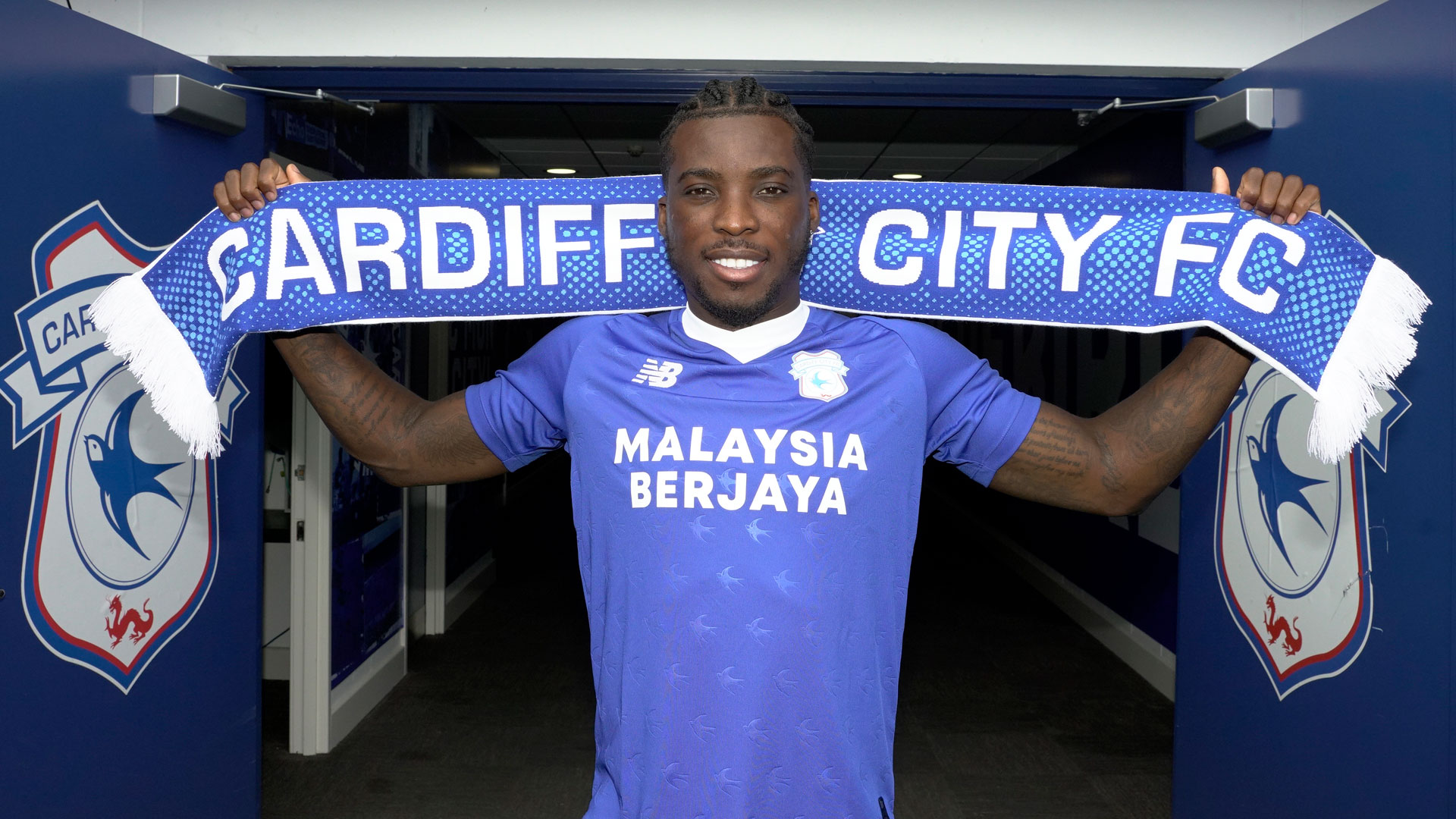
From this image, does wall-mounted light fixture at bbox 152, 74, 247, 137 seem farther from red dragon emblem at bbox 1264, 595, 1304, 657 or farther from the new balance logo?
red dragon emblem at bbox 1264, 595, 1304, 657

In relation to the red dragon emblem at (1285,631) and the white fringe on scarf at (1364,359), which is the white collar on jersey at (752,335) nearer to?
the white fringe on scarf at (1364,359)

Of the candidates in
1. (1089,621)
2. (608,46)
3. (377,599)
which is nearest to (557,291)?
(608,46)

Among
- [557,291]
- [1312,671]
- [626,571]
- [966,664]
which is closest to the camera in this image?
[626,571]

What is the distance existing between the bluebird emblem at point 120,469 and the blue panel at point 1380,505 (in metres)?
2.50

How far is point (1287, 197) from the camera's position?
145cm

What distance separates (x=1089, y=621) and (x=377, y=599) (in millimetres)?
3446

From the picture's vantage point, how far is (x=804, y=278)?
5.54ft

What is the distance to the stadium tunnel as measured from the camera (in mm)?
2080

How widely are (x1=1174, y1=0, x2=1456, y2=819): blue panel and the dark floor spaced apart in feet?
3.22

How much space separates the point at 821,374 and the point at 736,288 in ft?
0.49

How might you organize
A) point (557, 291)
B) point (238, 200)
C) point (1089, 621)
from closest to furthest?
point (238, 200) → point (557, 291) → point (1089, 621)

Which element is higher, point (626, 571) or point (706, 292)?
point (706, 292)

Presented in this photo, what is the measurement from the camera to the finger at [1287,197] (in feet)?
4.75

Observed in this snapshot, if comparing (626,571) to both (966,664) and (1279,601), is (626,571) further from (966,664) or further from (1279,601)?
(966,664)
